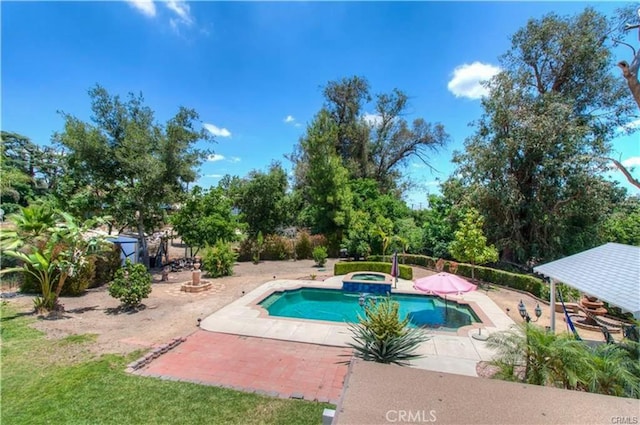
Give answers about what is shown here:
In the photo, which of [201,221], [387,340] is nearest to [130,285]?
[201,221]

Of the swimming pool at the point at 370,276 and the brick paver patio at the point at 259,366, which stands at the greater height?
the swimming pool at the point at 370,276

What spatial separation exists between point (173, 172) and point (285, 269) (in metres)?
9.12

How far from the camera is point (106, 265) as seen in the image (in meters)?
13.9

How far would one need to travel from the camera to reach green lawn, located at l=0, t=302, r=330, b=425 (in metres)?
4.73

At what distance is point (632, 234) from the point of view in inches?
973

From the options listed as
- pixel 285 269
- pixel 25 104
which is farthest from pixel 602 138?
pixel 25 104

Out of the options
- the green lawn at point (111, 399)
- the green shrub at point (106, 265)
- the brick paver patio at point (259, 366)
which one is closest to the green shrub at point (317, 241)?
the green shrub at point (106, 265)

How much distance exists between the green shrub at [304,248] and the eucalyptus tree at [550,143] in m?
12.4

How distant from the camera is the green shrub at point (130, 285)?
1008cm

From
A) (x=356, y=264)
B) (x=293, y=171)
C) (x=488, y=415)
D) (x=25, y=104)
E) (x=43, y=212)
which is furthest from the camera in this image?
(x=293, y=171)

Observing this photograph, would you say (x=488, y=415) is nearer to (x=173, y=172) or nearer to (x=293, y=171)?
(x=173, y=172)

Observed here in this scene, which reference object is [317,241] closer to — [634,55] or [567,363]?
[567,363]

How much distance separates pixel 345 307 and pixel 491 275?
913 cm

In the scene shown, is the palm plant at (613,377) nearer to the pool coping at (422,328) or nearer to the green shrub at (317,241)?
the pool coping at (422,328)
